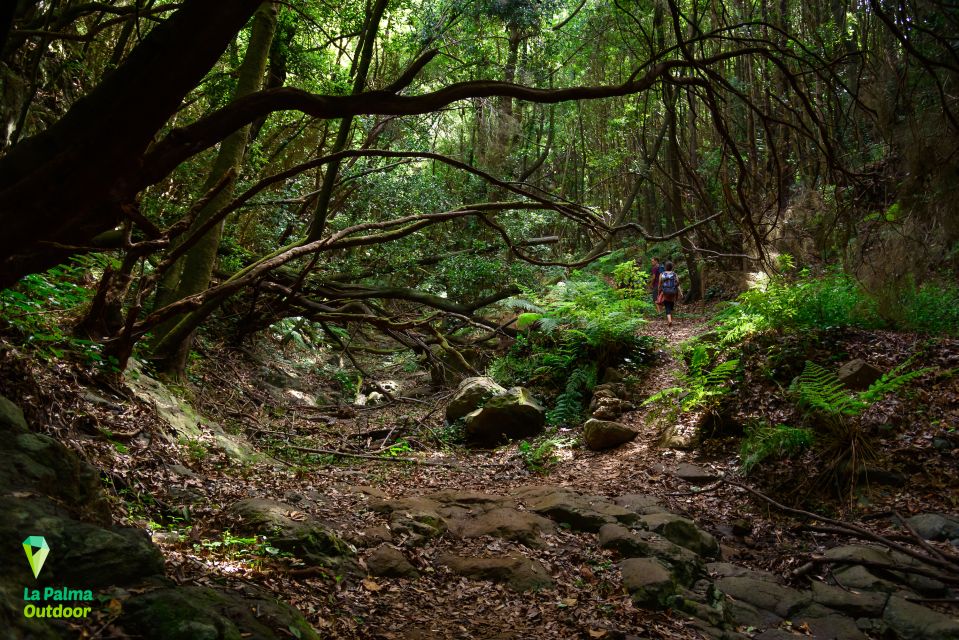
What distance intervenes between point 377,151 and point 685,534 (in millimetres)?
4357

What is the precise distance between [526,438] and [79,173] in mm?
7824

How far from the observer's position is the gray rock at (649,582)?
411 cm

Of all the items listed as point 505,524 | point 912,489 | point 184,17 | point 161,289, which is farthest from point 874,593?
point 161,289

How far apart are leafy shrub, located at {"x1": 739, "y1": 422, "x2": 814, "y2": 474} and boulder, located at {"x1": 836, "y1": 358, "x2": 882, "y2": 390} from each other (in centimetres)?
113

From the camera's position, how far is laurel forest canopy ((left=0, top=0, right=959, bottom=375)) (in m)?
2.57

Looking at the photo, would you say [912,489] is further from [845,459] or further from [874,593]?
[874,593]

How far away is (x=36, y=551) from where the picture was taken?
2145 millimetres

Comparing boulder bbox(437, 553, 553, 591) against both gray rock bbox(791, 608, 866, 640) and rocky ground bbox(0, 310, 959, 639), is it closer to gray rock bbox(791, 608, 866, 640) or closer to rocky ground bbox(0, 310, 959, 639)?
rocky ground bbox(0, 310, 959, 639)

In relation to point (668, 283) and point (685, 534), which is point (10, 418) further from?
point (668, 283)

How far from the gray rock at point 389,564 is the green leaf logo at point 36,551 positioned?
88.0 inches

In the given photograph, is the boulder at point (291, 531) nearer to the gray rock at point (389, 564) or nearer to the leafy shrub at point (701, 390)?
the gray rock at point (389, 564)

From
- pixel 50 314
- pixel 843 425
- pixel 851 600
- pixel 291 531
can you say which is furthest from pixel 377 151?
pixel 843 425

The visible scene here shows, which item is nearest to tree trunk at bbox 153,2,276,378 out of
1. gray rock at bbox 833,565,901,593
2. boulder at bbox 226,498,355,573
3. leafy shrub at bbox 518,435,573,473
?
boulder at bbox 226,498,355,573

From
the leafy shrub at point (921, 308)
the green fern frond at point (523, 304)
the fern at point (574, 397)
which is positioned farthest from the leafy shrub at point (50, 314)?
the leafy shrub at point (921, 308)
